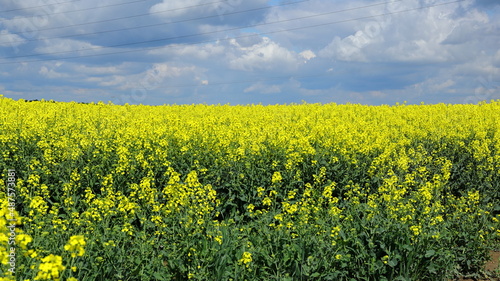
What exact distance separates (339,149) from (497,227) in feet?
10.8

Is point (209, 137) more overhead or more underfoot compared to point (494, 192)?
more overhead

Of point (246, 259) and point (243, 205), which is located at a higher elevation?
point (243, 205)

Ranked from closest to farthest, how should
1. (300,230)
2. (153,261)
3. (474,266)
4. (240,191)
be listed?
(153,261) < (300,230) < (474,266) < (240,191)

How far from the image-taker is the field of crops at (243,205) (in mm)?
5383

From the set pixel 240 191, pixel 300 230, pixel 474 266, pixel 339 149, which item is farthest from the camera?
pixel 339 149

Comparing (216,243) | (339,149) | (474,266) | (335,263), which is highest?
(339,149)

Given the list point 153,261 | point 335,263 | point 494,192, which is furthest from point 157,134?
point 494,192

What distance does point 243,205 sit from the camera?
7980 millimetres

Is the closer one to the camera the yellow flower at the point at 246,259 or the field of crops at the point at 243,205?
the yellow flower at the point at 246,259

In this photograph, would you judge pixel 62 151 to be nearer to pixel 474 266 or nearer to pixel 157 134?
pixel 157 134

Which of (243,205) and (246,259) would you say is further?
(243,205)

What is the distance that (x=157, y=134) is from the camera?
10.1 m

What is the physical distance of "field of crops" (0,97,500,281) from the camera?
17.7 ft

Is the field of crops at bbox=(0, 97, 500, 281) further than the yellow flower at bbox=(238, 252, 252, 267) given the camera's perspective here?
Yes
